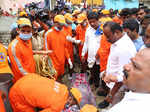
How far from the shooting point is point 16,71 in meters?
2.46

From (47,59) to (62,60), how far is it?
33.3 inches

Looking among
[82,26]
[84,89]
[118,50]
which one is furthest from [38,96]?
[82,26]

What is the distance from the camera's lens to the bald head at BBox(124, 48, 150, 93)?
0.76 m

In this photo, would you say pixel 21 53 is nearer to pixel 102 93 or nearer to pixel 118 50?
pixel 118 50

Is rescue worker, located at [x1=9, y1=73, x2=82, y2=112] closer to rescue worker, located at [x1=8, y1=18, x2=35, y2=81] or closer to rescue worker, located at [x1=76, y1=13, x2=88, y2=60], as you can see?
rescue worker, located at [x1=8, y1=18, x2=35, y2=81]

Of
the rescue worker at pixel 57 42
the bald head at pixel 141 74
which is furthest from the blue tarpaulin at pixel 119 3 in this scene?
the bald head at pixel 141 74

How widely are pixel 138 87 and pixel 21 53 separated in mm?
2081

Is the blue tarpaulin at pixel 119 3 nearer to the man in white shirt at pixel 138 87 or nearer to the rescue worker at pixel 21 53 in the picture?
the rescue worker at pixel 21 53

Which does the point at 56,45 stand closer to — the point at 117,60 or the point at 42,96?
the point at 117,60

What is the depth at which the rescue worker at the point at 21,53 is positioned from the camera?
2.38 meters

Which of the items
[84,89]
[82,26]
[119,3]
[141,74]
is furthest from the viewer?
[119,3]

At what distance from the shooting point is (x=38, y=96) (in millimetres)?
1499

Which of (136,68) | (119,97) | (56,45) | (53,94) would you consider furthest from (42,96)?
(56,45)

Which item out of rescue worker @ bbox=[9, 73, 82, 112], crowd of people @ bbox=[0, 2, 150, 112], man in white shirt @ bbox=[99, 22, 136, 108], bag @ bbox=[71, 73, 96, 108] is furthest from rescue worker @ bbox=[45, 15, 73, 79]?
rescue worker @ bbox=[9, 73, 82, 112]
